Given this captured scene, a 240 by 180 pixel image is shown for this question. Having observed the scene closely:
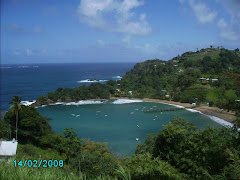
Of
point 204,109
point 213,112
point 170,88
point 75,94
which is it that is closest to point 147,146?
point 213,112

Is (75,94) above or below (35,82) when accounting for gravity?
below

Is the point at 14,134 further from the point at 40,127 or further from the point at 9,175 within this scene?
the point at 9,175

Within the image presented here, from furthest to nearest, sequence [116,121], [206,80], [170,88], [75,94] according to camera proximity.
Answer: [170,88] → [206,80] → [75,94] → [116,121]

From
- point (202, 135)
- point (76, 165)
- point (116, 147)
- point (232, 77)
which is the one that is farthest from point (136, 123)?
point (232, 77)

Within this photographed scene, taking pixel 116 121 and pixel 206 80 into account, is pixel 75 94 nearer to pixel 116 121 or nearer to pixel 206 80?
pixel 116 121
